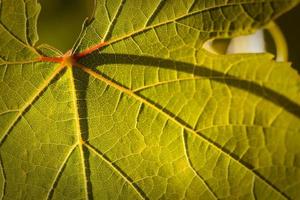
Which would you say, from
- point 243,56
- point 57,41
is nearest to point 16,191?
point 243,56

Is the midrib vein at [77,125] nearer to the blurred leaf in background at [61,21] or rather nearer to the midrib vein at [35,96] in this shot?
the midrib vein at [35,96]

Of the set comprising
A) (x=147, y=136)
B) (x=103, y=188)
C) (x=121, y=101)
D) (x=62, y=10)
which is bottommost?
(x=103, y=188)

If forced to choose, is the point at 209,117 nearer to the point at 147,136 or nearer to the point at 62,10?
the point at 147,136

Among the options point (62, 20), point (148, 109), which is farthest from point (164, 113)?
point (62, 20)

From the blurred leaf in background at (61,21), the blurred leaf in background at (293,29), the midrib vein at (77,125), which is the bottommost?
the midrib vein at (77,125)

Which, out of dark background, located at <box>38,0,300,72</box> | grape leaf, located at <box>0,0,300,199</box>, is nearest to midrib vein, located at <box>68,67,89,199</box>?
grape leaf, located at <box>0,0,300,199</box>

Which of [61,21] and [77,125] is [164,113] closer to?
[77,125]

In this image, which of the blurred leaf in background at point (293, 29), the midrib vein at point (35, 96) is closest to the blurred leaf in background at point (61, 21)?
the blurred leaf in background at point (293, 29)

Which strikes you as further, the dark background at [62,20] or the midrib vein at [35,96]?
the dark background at [62,20]
